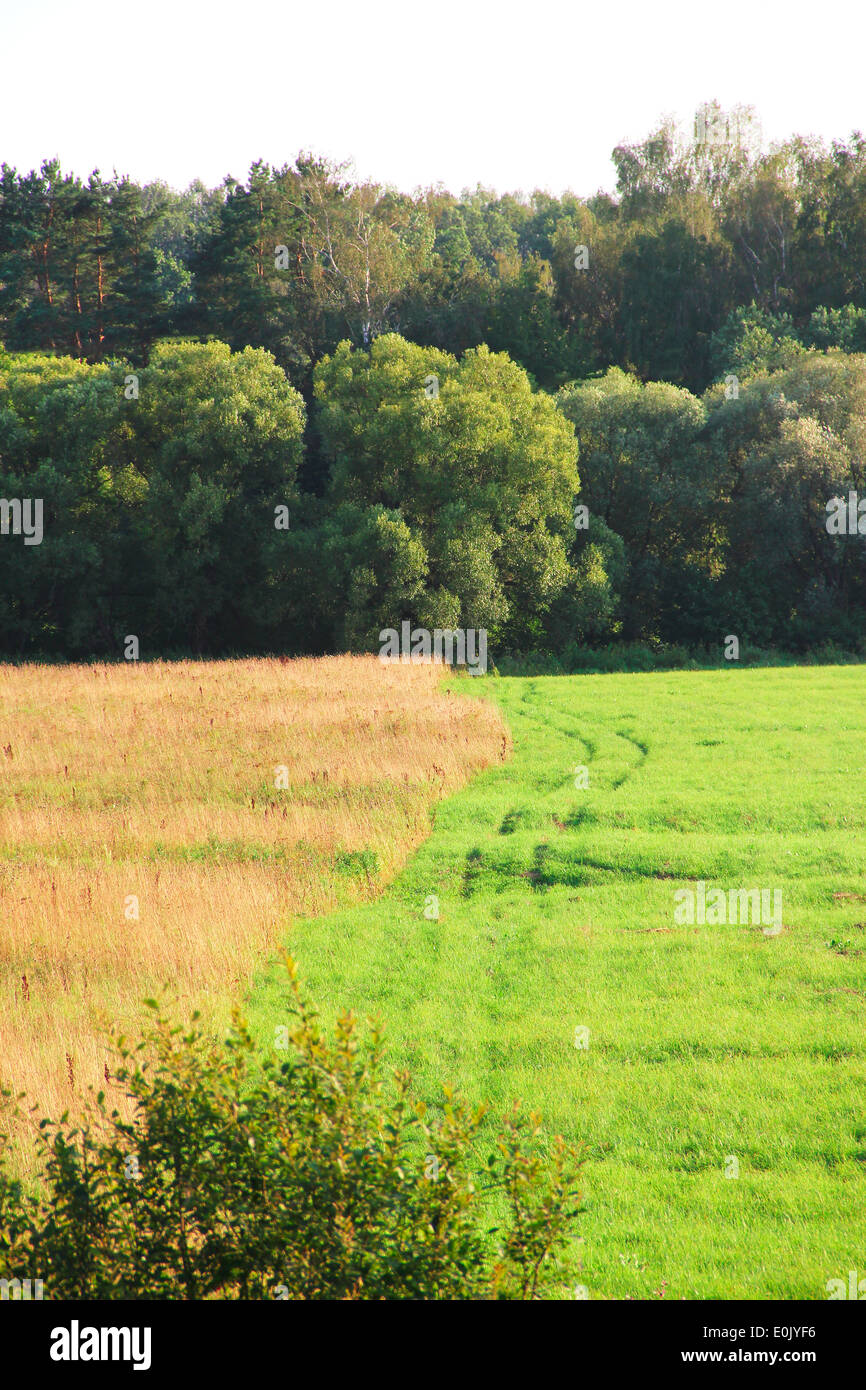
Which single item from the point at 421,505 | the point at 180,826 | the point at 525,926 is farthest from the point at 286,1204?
the point at 421,505

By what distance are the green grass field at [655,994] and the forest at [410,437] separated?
30026mm

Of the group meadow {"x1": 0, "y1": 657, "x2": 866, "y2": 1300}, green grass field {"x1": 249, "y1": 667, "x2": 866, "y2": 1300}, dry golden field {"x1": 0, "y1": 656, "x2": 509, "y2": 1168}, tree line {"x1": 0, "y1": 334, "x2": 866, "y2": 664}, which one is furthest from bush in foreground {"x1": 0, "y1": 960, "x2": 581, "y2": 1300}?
tree line {"x1": 0, "y1": 334, "x2": 866, "y2": 664}

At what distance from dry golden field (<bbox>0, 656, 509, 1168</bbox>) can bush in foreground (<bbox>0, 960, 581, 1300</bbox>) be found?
3.79ft

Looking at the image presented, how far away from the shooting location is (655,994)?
11.3 metres

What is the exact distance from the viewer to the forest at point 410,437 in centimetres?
4956

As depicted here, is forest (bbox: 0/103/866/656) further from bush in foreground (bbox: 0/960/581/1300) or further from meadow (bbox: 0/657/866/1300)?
bush in foreground (bbox: 0/960/581/1300)

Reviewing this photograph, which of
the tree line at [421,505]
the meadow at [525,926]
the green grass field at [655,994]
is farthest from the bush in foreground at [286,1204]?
the tree line at [421,505]

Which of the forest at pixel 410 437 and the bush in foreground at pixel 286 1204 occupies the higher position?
the forest at pixel 410 437

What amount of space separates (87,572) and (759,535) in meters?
34.5

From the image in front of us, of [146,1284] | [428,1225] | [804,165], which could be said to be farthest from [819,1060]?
[804,165]

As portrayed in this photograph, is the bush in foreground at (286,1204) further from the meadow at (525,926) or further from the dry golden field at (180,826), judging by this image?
the meadow at (525,926)

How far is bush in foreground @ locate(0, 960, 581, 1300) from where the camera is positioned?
4.79 metres

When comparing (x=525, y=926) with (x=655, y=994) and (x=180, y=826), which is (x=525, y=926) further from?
(x=180, y=826)
